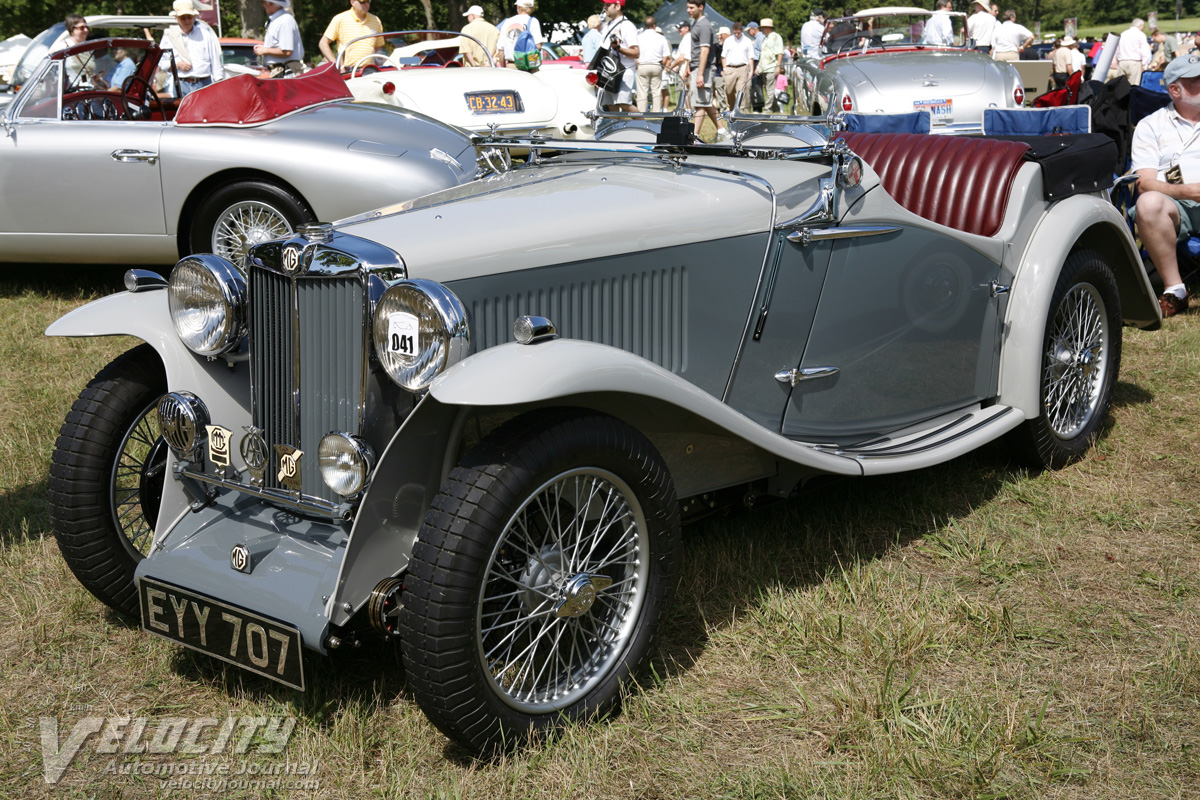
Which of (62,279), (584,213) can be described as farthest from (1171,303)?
(62,279)

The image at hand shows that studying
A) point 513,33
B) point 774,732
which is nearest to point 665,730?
point 774,732

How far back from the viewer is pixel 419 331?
236 cm

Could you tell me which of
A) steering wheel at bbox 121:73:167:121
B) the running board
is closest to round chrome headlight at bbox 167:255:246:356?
the running board

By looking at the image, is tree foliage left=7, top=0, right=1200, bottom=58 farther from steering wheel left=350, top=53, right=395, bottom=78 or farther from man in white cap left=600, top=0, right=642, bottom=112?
steering wheel left=350, top=53, right=395, bottom=78

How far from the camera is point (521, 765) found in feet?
7.68

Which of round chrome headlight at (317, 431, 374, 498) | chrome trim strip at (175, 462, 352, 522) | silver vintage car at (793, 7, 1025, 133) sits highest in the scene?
silver vintage car at (793, 7, 1025, 133)

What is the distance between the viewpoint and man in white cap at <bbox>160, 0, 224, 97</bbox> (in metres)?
8.64

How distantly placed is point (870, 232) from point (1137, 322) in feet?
6.79

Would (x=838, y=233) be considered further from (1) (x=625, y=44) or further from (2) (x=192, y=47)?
(1) (x=625, y=44)

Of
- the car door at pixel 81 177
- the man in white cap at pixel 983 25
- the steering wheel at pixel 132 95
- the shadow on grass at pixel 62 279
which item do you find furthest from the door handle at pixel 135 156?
the man in white cap at pixel 983 25

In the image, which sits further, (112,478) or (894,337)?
(894,337)

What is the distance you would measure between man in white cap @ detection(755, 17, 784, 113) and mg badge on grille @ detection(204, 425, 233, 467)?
56.7ft

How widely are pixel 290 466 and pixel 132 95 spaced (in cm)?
518

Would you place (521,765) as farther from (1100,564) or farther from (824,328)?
(1100,564)
